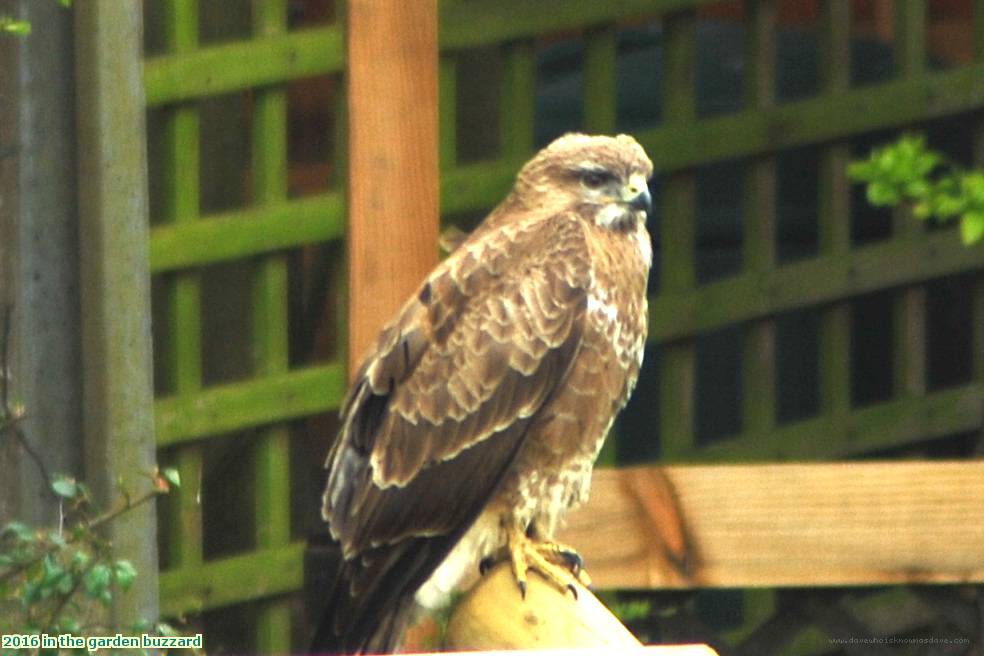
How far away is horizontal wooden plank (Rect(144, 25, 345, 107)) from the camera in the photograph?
13.6 feet

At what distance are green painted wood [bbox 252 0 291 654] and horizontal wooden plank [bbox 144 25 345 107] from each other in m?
0.04

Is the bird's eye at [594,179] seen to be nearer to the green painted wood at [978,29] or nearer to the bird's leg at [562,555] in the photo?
the bird's leg at [562,555]

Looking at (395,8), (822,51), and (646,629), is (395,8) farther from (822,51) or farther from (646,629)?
(822,51)

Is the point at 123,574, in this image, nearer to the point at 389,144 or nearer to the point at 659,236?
the point at 389,144

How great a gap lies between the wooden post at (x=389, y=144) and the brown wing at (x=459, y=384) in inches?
3.2

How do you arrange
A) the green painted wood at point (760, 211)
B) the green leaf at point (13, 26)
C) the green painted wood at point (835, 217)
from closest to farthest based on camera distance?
1. the green leaf at point (13, 26)
2. the green painted wood at point (760, 211)
3. the green painted wood at point (835, 217)

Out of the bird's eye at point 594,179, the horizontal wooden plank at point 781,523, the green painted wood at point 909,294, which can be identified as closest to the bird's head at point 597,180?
the bird's eye at point 594,179

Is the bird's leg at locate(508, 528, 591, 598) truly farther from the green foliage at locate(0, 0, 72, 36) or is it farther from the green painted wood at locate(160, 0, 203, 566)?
the green foliage at locate(0, 0, 72, 36)

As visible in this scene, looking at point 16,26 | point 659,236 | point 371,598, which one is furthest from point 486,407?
point 659,236

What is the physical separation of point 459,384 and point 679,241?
146 centimetres

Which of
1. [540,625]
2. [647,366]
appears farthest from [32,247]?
[647,366]

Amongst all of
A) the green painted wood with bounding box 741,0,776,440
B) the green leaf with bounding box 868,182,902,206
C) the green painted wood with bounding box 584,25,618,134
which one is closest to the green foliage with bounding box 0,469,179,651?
the green leaf with bounding box 868,182,902,206

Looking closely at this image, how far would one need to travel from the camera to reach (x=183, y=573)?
440 cm

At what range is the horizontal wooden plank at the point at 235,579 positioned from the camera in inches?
173
